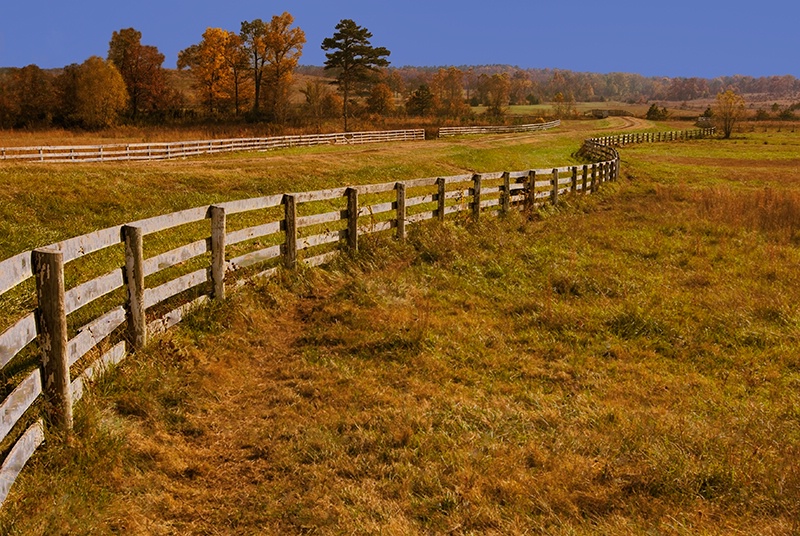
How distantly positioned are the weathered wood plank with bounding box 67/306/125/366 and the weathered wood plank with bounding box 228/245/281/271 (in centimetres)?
245

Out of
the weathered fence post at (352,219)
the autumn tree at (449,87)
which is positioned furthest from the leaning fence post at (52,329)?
the autumn tree at (449,87)

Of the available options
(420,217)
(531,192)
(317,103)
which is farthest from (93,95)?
(420,217)

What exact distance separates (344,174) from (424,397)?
806 inches

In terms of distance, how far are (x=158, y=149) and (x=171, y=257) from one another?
101 ft

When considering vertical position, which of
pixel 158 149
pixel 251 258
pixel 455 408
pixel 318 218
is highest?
pixel 158 149

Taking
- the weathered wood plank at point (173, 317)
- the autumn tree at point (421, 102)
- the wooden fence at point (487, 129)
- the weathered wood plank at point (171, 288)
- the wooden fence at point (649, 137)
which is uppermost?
the autumn tree at point (421, 102)

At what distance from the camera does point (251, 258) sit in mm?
9125

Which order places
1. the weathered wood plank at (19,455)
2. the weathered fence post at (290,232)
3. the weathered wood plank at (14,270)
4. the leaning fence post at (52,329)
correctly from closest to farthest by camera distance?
the weathered wood plank at (19,455)
the weathered wood plank at (14,270)
the leaning fence post at (52,329)
the weathered fence post at (290,232)

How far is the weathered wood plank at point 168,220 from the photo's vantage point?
21.7 ft

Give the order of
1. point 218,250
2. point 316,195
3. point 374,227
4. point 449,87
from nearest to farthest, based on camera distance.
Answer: point 218,250
point 316,195
point 374,227
point 449,87

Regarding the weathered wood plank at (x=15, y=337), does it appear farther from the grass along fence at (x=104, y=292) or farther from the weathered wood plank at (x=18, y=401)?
the weathered wood plank at (x=18, y=401)

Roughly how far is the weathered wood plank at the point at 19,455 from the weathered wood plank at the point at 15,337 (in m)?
0.59

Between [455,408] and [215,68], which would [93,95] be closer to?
[215,68]

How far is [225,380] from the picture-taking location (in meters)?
6.55
